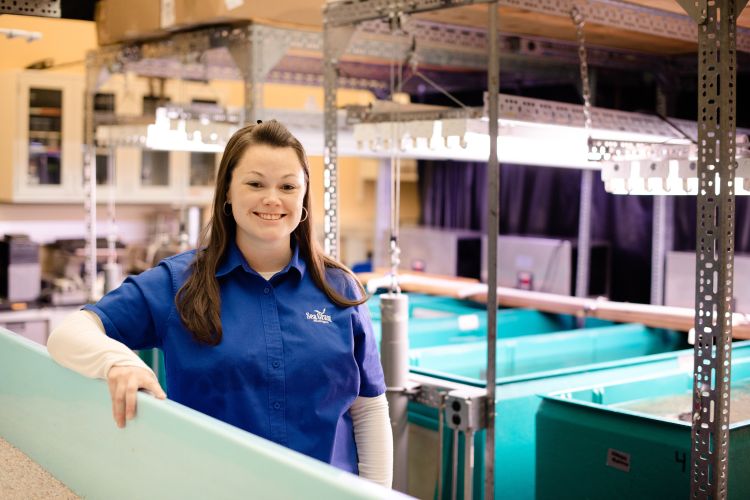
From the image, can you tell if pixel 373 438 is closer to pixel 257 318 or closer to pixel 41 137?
pixel 257 318

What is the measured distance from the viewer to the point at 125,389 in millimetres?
1306

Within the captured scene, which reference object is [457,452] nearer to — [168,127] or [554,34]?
[168,127]

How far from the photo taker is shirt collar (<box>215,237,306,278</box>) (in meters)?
1.62

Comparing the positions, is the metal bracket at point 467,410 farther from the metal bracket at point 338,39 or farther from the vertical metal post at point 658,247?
the vertical metal post at point 658,247

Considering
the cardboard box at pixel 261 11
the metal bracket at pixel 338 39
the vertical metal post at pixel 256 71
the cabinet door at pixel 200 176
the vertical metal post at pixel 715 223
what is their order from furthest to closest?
1. the cabinet door at pixel 200 176
2. the vertical metal post at pixel 256 71
3. the cardboard box at pixel 261 11
4. the metal bracket at pixel 338 39
5. the vertical metal post at pixel 715 223

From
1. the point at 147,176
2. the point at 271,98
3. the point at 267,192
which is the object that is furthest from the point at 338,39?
the point at 271,98

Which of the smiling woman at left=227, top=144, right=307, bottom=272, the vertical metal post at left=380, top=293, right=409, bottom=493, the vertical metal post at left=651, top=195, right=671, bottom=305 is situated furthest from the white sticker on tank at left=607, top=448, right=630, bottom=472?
the vertical metal post at left=651, top=195, right=671, bottom=305

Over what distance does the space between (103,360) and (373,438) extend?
56 centimetres

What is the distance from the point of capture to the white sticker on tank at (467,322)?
376cm

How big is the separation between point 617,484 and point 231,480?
5.10 feet

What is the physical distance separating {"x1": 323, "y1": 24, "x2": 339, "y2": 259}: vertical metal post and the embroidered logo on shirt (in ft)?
3.66

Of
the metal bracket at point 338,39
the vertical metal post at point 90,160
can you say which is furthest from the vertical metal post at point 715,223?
the vertical metal post at point 90,160

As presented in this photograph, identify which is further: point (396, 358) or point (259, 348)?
point (396, 358)

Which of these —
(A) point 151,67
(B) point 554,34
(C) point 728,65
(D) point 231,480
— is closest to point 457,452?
(C) point 728,65
